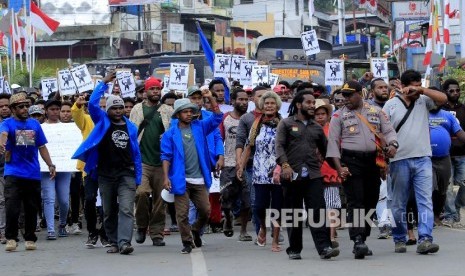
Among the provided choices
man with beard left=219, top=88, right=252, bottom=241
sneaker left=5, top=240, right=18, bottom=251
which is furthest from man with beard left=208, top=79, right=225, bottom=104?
sneaker left=5, top=240, right=18, bottom=251

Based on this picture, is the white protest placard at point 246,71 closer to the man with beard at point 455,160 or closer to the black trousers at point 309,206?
the man with beard at point 455,160

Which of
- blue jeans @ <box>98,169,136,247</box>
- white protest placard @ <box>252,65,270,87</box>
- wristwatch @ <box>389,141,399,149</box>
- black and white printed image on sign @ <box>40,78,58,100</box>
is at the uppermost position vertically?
white protest placard @ <box>252,65,270,87</box>

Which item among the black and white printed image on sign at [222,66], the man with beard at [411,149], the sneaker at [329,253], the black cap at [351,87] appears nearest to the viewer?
the sneaker at [329,253]

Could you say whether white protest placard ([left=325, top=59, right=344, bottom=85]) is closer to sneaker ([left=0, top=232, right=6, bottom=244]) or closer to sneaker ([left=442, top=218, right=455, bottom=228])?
sneaker ([left=442, top=218, right=455, bottom=228])

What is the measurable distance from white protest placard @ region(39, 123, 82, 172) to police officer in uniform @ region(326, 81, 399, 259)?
230 inches

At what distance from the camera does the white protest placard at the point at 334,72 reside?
24406mm

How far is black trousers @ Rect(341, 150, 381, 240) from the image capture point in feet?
39.3

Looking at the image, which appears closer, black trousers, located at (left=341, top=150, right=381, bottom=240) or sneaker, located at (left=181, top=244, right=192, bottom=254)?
black trousers, located at (left=341, top=150, right=381, bottom=240)

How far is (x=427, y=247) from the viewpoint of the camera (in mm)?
11992

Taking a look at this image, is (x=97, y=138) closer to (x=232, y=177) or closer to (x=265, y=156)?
(x=265, y=156)

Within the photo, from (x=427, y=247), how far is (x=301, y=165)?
1570 millimetres

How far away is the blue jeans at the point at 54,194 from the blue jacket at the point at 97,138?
2651mm

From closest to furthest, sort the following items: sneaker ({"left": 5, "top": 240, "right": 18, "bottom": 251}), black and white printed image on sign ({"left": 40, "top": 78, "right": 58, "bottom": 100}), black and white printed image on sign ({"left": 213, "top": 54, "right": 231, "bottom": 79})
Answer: sneaker ({"left": 5, "top": 240, "right": 18, "bottom": 251}), black and white printed image on sign ({"left": 213, "top": 54, "right": 231, "bottom": 79}), black and white printed image on sign ({"left": 40, "top": 78, "right": 58, "bottom": 100})

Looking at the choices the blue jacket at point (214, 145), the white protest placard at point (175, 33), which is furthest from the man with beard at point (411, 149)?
the white protest placard at point (175, 33)
